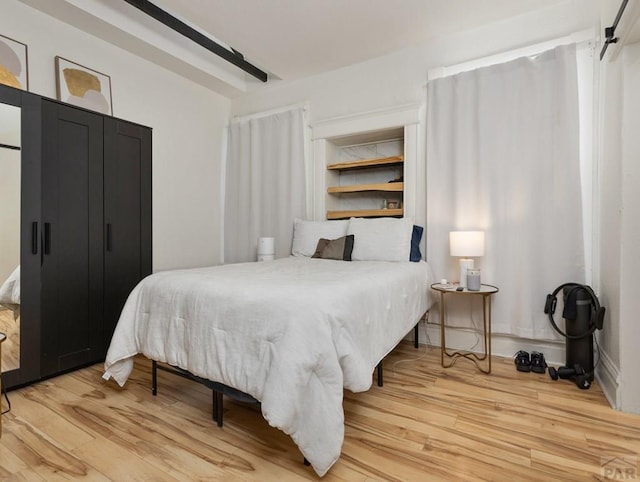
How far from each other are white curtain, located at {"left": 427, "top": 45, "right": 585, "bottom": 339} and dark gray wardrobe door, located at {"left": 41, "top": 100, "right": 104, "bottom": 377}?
2.68 metres

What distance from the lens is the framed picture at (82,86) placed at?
2.77 m

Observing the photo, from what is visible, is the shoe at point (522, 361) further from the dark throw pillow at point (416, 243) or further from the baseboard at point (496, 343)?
the dark throw pillow at point (416, 243)

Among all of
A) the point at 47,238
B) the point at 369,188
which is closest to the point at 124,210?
the point at 47,238

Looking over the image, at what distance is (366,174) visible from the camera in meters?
3.80

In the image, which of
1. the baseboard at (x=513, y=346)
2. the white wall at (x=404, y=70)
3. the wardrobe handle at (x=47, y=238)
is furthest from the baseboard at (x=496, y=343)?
the wardrobe handle at (x=47, y=238)

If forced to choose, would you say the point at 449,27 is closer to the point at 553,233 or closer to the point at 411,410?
the point at 553,233

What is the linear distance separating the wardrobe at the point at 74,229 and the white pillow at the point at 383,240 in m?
1.82

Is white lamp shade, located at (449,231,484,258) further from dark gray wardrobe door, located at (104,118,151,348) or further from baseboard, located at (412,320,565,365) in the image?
dark gray wardrobe door, located at (104,118,151,348)

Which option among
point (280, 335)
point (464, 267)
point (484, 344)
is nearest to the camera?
point (280, 335)

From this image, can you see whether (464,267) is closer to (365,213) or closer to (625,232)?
(625,232)

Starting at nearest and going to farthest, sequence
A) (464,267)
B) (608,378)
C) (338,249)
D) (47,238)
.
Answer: (608,378)
(47,238)
(464,267)
(338,249)

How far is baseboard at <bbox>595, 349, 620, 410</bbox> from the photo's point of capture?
1954 mm

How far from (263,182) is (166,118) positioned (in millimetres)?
1185

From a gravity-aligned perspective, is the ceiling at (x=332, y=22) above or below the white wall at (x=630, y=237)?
above
